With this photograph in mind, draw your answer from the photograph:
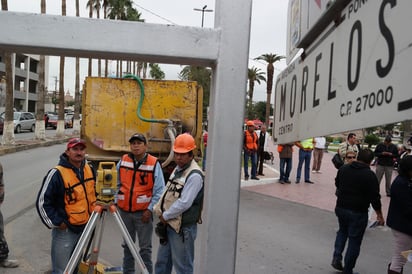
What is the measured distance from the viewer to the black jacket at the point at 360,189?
480cm

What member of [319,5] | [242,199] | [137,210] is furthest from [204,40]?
[242,199]

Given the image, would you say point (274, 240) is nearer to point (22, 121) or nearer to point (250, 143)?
point (250, 143)

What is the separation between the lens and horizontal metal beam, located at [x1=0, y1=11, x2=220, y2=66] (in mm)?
1979

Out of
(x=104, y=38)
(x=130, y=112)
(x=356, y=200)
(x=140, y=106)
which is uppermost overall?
(x=104, y=38)

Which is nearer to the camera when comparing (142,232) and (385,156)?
(142,232)

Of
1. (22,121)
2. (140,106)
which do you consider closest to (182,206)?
(140,106)

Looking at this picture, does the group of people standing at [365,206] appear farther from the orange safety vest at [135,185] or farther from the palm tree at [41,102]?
the palm tree at [41,102]

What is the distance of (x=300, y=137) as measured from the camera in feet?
6.23

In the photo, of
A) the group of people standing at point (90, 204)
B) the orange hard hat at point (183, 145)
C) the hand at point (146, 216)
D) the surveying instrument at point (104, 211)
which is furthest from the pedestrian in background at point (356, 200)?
the surveying instrument at point (104, 211)

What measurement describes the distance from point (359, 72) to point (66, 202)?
317cm

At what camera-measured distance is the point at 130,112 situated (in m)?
7.63

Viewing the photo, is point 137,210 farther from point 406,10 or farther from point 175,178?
point 406,10

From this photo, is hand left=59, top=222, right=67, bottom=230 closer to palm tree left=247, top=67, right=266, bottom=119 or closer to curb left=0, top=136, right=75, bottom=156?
curb left=0, top=136, right=75, bottom=156

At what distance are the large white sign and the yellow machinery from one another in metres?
5.86
